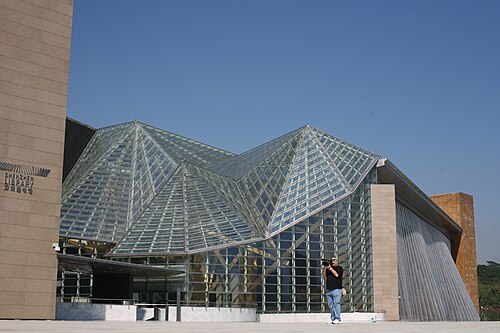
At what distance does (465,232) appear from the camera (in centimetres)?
8656

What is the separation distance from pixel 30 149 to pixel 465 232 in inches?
2675

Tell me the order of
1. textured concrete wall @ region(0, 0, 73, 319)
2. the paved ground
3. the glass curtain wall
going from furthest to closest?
the glass curtain wall, textured concrete wall @ region(0, 0, 73, 319), the paved ground

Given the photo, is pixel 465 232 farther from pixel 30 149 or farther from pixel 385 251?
pixel 30 149

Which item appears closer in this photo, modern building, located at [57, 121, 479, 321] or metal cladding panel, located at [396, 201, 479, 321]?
modern building, located at [57, 121, 479, 321]

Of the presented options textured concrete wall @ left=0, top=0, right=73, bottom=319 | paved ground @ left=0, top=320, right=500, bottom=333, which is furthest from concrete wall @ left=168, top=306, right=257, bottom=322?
paved ground @ left=0, top=320, right=500, bottom=333

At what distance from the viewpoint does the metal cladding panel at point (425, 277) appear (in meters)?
57.2

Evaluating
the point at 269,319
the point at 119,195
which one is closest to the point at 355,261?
the point at 269,319

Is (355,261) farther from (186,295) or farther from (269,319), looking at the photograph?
(186,295)

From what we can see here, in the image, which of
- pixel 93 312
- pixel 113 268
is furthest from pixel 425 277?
Result: pixel 93 312

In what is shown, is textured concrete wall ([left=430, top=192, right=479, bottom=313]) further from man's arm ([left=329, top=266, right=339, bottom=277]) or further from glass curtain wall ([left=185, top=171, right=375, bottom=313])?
man's arm ([left=329, top=266, right=339, bottom=277])

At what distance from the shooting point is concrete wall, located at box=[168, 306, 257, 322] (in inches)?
1610

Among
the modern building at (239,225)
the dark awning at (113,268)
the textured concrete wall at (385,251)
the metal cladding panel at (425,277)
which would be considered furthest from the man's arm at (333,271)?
the metal cladding panel at (425,277)

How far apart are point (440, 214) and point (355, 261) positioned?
2501cm

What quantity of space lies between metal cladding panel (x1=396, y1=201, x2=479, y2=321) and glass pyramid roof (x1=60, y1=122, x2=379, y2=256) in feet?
30.3
